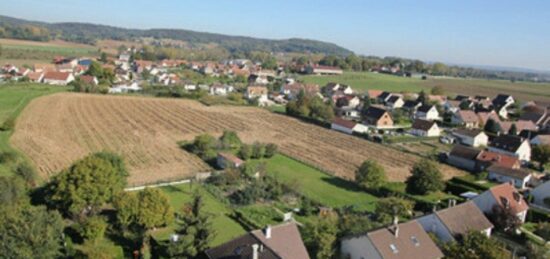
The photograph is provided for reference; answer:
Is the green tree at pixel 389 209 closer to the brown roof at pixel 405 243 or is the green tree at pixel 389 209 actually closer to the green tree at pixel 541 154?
A: the brown roof at pixel 405 243

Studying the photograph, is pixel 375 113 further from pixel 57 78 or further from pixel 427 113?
pixel 57 78

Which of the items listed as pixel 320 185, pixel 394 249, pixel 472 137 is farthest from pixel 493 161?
pixel 394 249

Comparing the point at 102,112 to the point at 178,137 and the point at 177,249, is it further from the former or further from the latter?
the point at 177,249

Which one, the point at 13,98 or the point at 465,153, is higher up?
the point at 465,153

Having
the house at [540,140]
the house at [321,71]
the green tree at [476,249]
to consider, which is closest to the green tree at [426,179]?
the green tree at [476,249]

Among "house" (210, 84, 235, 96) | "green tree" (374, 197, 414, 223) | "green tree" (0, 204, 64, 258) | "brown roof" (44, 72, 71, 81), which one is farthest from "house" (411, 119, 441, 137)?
"brown roof" (44, 72, 71, 81)

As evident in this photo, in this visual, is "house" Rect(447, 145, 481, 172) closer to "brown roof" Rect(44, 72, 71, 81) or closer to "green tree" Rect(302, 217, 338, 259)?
"green tree" Rect(302, 217, 338, 259)

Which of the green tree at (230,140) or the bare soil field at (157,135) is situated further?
the green tree at (230,140)

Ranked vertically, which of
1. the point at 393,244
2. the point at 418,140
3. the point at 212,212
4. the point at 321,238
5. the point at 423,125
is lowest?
the point at 212,212
